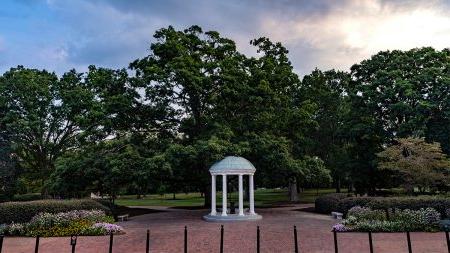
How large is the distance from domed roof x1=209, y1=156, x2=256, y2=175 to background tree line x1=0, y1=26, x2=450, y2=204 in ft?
1.95

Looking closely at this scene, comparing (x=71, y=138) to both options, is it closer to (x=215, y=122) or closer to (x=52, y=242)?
(x=215, y=122)

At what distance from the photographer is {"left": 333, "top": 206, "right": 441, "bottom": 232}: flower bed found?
21547 mm

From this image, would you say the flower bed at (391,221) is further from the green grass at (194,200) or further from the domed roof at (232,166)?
the green grass at (194,200)

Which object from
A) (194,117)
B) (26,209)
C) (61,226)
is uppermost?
(194,117)

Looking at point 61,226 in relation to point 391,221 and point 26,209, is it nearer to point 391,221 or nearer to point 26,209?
point 26,209

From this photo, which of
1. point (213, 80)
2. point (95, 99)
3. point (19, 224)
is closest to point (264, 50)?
point (213, 80)

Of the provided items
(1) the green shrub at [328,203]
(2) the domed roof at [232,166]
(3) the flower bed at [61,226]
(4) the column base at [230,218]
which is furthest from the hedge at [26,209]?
(1) the green shrub at [328,203]

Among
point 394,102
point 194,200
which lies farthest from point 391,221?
point 194,200

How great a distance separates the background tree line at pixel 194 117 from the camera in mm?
→ 32500

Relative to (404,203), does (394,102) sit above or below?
above

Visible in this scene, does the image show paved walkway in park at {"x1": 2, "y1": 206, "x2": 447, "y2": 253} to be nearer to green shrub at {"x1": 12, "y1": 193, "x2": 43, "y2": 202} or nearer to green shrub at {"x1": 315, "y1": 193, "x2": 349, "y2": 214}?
green shrub at {"x1": 315, "y1": 193, "x2": 349, "y2": 214}

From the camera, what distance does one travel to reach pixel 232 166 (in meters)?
29.3

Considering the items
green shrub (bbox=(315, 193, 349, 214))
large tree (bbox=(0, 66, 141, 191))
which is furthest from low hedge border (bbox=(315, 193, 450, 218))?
large tree (bbox=(0, 66, 141, 191))

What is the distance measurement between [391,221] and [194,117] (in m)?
18.7
